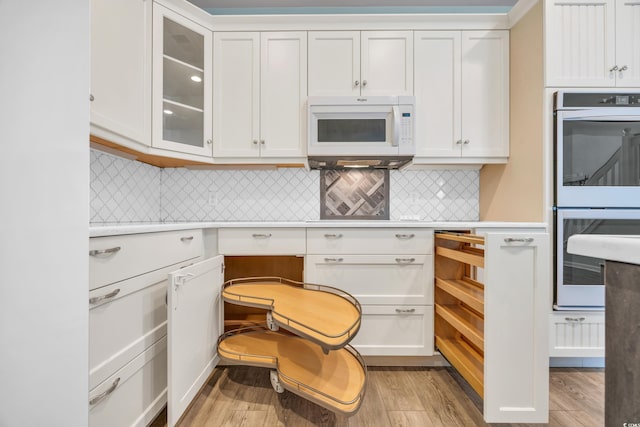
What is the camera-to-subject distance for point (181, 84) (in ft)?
6.59

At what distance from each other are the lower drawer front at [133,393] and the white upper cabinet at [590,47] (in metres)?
2.59

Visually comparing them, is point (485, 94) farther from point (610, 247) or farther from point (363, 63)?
point (610, 247)

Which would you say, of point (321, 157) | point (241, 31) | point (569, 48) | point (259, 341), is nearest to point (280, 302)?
point (259, 341)

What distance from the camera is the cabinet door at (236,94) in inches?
84.7

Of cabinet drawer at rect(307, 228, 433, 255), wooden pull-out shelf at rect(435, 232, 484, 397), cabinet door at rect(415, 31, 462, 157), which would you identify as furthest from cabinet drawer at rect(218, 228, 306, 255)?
cabinet door at rect(415, 31, 462, 157)

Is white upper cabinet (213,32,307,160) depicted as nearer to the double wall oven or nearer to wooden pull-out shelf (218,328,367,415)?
wooden pull-out shelf (218,328,367,415)

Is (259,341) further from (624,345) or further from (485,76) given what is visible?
(485,76)

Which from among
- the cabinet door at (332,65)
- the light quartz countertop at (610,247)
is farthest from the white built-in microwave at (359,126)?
the light quartz countertop at (610,247)

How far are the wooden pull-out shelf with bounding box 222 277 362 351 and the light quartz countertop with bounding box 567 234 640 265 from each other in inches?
36.1

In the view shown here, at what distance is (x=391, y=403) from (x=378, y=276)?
0.66m

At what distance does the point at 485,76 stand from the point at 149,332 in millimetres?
2607

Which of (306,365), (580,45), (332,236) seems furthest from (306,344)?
(580,45)

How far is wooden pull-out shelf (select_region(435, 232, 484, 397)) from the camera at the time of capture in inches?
53.8

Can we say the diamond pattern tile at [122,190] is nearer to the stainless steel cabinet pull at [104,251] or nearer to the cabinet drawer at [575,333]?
the stainless steel cabinet pull at [104,251]
